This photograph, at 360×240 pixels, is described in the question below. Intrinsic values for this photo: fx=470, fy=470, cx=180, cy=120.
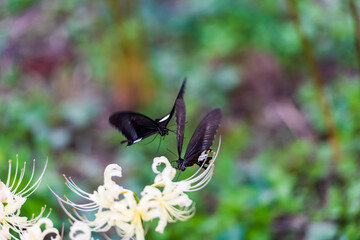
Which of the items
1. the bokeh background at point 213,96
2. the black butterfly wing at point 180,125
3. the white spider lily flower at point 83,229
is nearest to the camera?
the white spider lily flower at point 83,229

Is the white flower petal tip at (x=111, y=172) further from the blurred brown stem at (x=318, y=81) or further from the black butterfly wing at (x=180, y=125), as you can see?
the blurred brown stem at (x=318, y=81)

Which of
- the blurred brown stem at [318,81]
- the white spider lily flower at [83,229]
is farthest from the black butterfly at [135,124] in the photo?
the blurred brown stem at [318,81]

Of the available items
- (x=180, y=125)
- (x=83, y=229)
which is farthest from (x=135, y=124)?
(x=83, y=229)

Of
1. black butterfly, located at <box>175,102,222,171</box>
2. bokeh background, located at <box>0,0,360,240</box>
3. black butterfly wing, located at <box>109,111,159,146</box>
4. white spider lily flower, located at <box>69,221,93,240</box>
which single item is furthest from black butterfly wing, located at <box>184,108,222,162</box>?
bokeh background, located at <box>0,0,360,240</box>

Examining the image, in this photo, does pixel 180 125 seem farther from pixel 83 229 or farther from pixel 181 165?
pixel 83 229

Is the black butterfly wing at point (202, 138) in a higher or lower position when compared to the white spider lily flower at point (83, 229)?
higher

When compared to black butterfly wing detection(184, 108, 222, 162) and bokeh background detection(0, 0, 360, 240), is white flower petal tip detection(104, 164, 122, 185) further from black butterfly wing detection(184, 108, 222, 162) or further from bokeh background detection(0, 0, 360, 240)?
bokeh background detection(0, 0, 360, 240)
